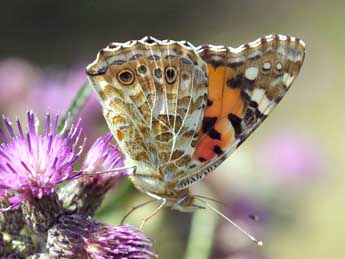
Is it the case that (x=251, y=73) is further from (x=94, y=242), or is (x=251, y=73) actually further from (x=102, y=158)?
(x=94, y=242)

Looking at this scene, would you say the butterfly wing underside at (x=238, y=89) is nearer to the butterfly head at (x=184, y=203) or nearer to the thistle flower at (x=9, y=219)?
the butterfly head at (x=184, y=203)

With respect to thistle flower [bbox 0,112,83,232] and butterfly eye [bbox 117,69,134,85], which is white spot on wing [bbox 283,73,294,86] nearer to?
butterfly eye [bbox 117,69,134,85]

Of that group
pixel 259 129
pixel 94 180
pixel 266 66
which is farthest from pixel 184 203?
pixel 259 129

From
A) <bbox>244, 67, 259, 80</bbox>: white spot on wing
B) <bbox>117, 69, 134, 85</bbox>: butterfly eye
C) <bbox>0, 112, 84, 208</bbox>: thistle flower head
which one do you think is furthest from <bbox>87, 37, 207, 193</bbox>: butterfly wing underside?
<bbox>0, 112, 84, 208</bbox>: thistle flower head

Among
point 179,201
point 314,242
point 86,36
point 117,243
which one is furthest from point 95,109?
point 86,36

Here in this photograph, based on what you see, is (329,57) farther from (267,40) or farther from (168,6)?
(267,40)

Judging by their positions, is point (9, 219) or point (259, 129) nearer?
point (9, 219)
